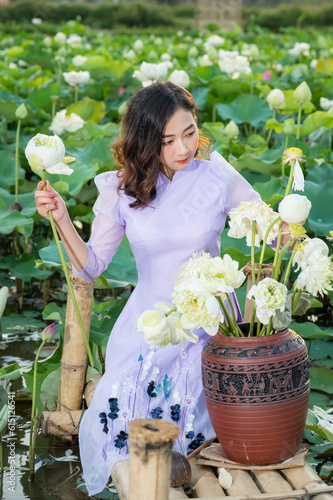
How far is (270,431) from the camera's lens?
153 cm

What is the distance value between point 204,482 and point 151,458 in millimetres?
429

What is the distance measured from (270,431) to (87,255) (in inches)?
26.0

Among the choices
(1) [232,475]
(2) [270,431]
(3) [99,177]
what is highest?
(3) [99,177]

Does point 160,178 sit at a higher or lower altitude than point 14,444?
higher

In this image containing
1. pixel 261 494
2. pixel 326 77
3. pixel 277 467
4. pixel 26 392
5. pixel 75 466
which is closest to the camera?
pixel 261 494

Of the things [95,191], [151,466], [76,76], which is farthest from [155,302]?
[76,76]

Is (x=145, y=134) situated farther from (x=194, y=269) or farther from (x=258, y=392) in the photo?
(x=258, y=392)

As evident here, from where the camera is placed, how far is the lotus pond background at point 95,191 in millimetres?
2203

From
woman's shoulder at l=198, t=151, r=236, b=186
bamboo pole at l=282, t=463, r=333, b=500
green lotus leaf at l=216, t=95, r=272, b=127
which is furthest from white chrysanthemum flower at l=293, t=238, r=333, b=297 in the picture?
green lotus leaf at l=216, t=95, r=272, b=127

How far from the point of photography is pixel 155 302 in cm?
194

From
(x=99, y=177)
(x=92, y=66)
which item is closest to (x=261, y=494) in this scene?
(x=99, y=177)

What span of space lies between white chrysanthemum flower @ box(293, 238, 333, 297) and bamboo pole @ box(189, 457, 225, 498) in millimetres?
445

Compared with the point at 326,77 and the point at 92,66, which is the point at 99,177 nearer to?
the point at 92,66

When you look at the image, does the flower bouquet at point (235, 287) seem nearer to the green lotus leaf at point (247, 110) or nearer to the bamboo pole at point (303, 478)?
the bamboo pole at point (303, 478)
